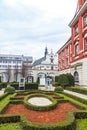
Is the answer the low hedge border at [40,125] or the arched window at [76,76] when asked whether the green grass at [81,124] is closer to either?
A: the low hedge border at [40,125]

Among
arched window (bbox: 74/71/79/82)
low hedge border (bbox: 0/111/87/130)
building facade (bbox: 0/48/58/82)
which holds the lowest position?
low hedge border (bbox: 0/111/87/130)

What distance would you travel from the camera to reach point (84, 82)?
2650 centimetres

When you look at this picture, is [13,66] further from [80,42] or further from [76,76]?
[80,42]

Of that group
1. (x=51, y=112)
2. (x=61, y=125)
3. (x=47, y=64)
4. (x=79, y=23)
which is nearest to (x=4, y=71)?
(x=47, y=64)

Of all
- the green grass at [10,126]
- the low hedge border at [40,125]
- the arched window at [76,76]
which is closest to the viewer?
the low hedge border at [40,125]

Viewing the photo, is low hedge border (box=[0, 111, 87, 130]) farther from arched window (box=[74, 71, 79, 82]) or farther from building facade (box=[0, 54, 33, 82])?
building facade (box=[0, 54, 33, 82])

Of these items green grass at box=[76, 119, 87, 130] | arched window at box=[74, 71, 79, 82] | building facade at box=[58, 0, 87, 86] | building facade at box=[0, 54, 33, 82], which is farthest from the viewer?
building facade at box=[0, 54, 33, 82]

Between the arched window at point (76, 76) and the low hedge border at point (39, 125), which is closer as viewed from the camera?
the low hedge border at point (39, 125)

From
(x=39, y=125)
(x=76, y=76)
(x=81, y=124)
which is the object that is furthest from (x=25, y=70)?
(x=39, y=125)

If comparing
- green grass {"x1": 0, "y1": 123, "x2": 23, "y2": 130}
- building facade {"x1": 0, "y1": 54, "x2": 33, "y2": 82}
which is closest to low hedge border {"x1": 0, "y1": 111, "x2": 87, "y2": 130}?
green grass {"x1": 0, "y1": 123, "x2": 23, "y2": 130}

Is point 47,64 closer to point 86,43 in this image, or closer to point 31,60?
point 31,60

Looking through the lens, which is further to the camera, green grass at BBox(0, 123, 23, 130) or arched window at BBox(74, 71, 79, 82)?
arched window at BBox(74, 71, 79, 82)

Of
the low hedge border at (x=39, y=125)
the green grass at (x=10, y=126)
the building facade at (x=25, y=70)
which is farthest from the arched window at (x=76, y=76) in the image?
the building facade at (x=25, y=70)

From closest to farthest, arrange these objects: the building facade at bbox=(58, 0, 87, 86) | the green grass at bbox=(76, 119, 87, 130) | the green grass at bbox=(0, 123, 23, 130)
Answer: the green grass at bbox=(0, 123, 23, 130)
the green grass at bbox=(76, 119, 87, 130)
the building facade at bbox=(58, 0, 87, 86)
